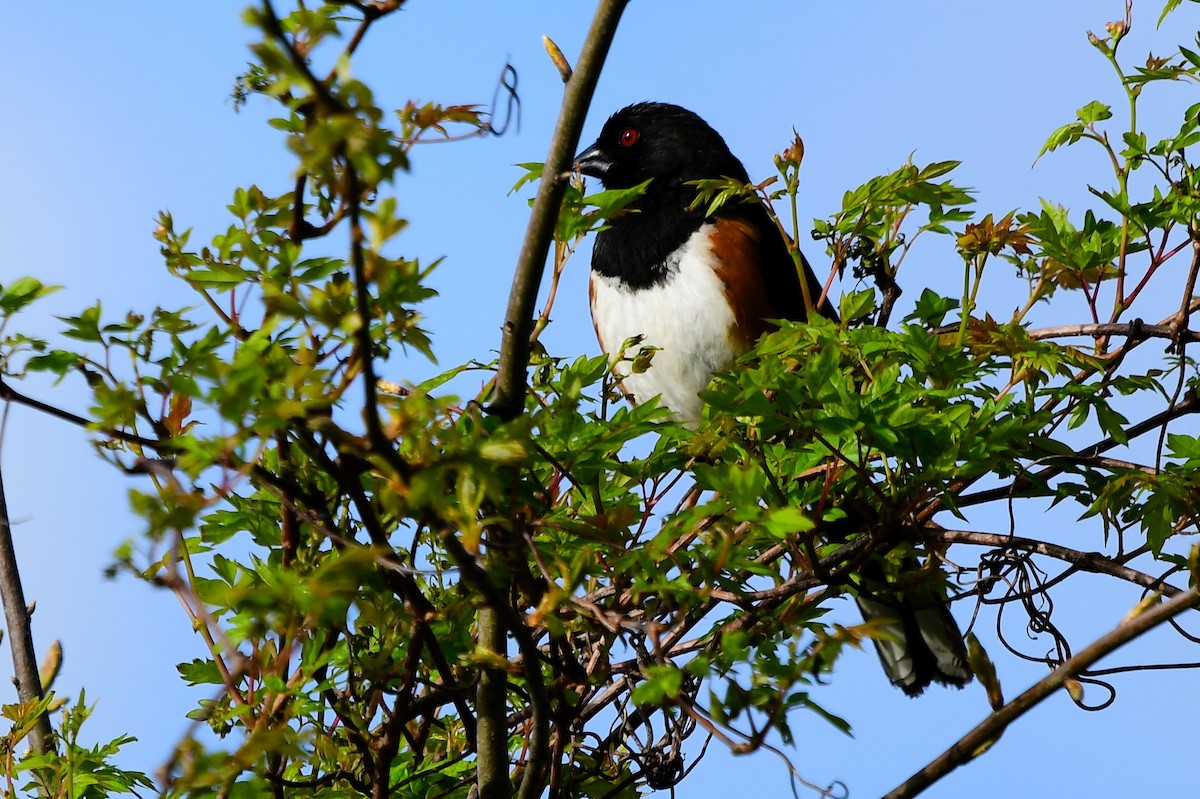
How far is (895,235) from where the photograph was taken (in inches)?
74.1

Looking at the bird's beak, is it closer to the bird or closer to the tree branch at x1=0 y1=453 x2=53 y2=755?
the bird

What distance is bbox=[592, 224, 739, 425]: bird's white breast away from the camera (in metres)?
2.91

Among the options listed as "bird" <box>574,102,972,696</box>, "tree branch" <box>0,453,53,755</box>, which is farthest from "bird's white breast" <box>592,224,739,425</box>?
"tree branch" <box>0,453,53,755</box>

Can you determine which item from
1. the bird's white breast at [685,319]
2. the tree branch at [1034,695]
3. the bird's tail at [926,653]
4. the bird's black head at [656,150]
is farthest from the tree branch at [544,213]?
the bird's black head at [656,150]

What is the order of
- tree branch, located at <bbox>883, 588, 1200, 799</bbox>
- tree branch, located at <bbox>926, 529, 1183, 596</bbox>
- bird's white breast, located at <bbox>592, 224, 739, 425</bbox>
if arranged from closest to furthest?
tree branch, located at <bbox>883, 588, 1200, 799</bbox> < tree branch, located at <bbox>926, 529, 1183, 596</bbox> < bird's white breast, located at <bbox>592, 224, 739, 425</bbox>

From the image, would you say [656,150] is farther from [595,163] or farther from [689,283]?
[689,283]

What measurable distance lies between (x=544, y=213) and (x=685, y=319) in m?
1.63

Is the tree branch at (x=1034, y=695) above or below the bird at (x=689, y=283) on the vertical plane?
below

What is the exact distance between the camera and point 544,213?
1.32m

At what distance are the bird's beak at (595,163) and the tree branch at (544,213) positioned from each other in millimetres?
2124

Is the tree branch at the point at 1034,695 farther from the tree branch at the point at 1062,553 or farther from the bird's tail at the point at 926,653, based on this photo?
the bird's tail at the point at 926,653

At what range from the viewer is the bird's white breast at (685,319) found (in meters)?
2.91

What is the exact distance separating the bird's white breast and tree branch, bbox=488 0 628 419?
1.53 metres

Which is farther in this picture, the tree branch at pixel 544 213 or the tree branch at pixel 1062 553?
the tree branch at pixel 1062 553
